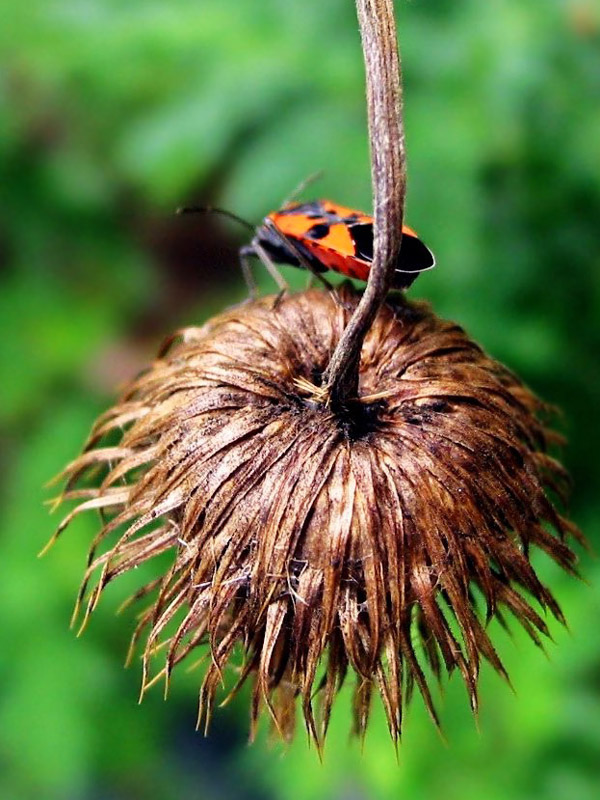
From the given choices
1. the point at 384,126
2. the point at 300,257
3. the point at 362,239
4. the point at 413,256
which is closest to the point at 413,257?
the point at 413,256

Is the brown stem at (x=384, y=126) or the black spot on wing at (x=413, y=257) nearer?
the brown stem at (x=384, y=126)

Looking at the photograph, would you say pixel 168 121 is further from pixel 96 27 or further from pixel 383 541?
pixel 383 541

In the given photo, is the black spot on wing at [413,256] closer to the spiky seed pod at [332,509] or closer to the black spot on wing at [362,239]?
the black spot on wing at [362,239]

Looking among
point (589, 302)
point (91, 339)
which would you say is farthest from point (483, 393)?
point (91, 339)

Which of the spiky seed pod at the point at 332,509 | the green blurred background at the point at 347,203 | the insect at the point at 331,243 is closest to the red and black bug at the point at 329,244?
the insect at the point at 331,243

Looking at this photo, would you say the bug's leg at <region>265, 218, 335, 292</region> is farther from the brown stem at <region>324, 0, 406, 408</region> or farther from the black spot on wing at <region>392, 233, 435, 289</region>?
the brown stem at <region>324, 0, 406, 408</region>

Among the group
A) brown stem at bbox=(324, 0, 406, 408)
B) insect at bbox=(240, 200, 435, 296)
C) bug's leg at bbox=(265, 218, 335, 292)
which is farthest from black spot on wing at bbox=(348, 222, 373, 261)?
brown stem at bbox=(324, 0, 406, 408)
